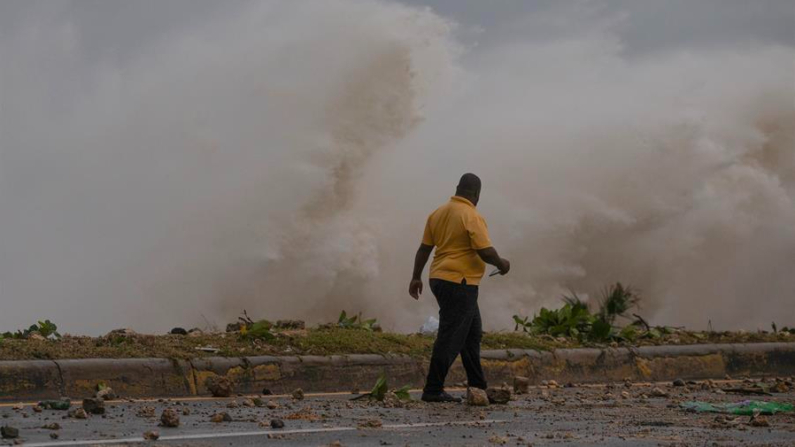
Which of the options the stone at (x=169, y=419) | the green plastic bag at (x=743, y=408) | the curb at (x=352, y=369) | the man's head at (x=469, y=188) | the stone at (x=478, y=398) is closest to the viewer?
the stone at (x=169, y=419)

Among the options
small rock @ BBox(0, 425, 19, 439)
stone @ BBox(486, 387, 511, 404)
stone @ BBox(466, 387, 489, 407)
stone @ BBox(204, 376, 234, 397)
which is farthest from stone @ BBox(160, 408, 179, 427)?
stone @ BBox(486, 387, 511, 404)

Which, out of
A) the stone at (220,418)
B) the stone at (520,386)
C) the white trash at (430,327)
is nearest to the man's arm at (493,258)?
the stone at (520,386)

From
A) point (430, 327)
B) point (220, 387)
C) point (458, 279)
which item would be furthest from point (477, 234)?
point (430, 327)

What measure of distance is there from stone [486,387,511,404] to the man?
0.26m

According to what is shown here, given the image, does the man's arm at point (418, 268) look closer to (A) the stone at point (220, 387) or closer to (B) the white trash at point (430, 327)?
(A) the stone at point (220, 387)

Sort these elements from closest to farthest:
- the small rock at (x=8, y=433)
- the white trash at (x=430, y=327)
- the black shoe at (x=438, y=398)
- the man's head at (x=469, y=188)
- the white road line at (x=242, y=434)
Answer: the white road line at (x=242, y=434) → the small rock at (x=8, y=433) → the black shoe at (x=438, y=398) → the man's head at (x=469, y=188) → the white trash at (x=430, y=327)

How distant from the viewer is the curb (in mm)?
8641

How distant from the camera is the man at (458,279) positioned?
30.6 feet

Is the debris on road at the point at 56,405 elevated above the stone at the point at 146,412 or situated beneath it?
elevated above

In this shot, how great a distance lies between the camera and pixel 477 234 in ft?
30.9

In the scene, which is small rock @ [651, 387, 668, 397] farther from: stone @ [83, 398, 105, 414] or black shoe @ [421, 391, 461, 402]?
stone @ [83, 398, 105, 414]

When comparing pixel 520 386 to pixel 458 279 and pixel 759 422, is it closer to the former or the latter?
pixel 458 279

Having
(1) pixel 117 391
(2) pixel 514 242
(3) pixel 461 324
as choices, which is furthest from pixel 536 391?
(2) pixel 514 242

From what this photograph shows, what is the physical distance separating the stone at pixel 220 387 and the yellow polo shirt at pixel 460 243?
1596mm
